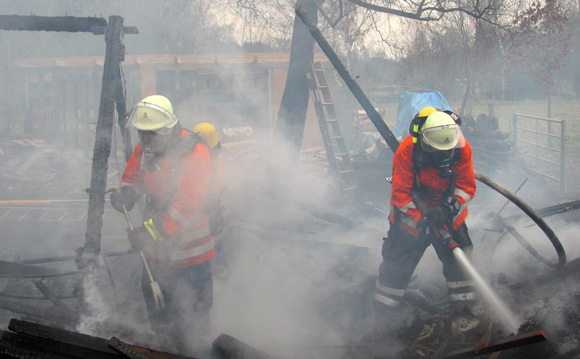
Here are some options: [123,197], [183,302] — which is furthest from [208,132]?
[183,302]

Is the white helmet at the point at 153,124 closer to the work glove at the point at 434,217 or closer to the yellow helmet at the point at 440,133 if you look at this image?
the yellow helmet at the point at 440,133

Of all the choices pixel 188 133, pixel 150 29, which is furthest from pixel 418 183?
pixel 150 29

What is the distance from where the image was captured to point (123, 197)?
3.80 metres

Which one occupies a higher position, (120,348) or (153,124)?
(153,124)

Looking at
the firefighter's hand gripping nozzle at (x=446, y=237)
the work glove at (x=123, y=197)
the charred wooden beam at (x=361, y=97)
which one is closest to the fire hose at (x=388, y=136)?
the charred wooden beam at (x=361, y=97)

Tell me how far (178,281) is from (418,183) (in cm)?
219

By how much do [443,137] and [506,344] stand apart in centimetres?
160

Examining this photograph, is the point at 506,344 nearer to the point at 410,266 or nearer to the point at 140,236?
the point at 410,266

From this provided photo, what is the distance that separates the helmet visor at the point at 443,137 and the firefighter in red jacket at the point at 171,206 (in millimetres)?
1805

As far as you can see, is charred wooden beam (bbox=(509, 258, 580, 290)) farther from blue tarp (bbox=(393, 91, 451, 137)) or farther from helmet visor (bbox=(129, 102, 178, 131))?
blue tarp (bbox=(393, 91, 451, 137))

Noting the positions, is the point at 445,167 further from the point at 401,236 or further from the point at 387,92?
the point at 387,92

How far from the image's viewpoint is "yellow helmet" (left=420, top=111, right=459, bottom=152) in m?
3.77

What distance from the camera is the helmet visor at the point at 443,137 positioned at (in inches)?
148

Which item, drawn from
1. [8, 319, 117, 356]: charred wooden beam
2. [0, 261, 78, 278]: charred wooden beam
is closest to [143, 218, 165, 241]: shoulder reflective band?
[8, 319, 117, 356]: charred wooden beam
